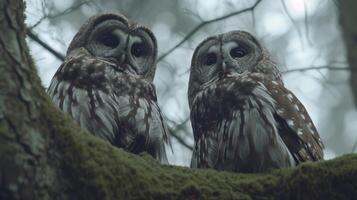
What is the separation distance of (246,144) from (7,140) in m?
2.10

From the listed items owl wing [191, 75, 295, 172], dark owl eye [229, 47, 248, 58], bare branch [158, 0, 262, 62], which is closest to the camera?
owl wing [191, 75, 295, 172]

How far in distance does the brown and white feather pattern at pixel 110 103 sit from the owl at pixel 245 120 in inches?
13.6

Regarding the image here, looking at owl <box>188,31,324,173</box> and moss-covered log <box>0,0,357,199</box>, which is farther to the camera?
owl <box>188,31,324,173</box>

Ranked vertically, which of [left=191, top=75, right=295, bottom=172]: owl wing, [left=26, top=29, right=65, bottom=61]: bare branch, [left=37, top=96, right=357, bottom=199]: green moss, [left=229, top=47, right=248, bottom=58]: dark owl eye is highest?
[left=229, top=47, right=248, bottom=58]: dark owl eye

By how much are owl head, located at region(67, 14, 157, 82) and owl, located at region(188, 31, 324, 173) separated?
439mm

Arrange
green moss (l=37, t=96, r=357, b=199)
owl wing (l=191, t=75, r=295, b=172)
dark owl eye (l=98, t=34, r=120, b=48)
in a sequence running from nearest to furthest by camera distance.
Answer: green moss (l=37, t=96, r=357, b=199) → owl wing (l=191, t=75, r=295, b=172) → dark owl eye (l=98, t=34, r=120, b=48)

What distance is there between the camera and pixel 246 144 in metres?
4.59

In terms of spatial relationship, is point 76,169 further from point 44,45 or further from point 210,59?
point 210,59

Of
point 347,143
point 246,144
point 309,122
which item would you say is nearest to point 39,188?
point 246,144

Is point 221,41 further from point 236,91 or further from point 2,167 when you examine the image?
point 2,167

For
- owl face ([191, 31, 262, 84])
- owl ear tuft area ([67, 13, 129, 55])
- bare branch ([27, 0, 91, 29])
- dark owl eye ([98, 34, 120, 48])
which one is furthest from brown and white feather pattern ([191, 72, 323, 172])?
bare branch ([27, 0, 91, 29])

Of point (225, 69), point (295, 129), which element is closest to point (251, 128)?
point (295, 129)

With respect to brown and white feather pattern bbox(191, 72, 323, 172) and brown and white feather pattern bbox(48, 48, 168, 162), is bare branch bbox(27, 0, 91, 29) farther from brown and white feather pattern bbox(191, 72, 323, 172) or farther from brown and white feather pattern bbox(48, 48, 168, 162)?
brown and white feather pattern bbox(191, 72, 323, 172)

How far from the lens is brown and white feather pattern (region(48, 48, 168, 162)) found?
4664 millimetres
